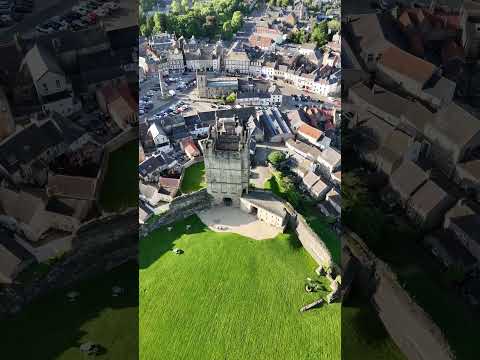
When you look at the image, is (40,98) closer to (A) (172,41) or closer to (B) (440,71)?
(A) (172,41)

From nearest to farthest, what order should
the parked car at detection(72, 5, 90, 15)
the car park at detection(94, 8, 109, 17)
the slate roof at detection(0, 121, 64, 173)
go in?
the slate roof at detection(0, 121, 64, 173)
the car park at detection(94, 8, 109, 17)
the parked car at detection(72, 5, 90, 15)

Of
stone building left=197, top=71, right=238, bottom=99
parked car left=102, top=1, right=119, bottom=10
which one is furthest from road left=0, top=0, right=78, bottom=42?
stone building left=197, top=71, right=238, bottom=99

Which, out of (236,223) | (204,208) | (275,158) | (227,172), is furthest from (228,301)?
(275,158)

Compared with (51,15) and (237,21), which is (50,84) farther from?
(237,21)

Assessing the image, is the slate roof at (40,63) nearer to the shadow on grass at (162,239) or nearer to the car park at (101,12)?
the car park at (101,12)

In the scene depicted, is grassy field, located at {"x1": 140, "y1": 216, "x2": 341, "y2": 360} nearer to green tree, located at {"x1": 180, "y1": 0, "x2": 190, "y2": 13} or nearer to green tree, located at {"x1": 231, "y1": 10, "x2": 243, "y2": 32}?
green tree, located at {"x1": 231, "y1": 10, "x2": 243, "y2": 32}

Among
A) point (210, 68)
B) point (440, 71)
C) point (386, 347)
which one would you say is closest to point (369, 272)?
point (386, 347)

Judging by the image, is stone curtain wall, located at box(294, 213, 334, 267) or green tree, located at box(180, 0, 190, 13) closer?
stone curtain wall, located at box(294, 213, 334, 267)
